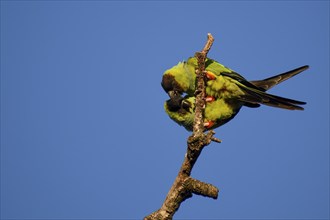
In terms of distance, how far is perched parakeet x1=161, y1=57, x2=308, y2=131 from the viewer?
831cm

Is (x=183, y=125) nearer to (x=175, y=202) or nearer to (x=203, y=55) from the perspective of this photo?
(x=203, y=55)

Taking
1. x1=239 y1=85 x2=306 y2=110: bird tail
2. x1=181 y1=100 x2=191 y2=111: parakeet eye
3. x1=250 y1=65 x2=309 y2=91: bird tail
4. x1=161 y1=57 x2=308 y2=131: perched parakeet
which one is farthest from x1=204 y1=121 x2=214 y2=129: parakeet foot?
x1=250 y1=65 x2=309 y2=91: bird tail

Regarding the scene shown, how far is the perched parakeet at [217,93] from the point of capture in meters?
8.31

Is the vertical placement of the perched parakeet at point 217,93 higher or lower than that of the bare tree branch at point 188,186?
higher

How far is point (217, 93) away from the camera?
8.45m

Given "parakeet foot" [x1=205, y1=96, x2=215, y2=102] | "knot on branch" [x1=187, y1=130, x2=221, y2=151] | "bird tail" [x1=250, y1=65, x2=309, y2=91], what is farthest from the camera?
"bird tail" [x1=250, y1=65, x2=309, y2=91]

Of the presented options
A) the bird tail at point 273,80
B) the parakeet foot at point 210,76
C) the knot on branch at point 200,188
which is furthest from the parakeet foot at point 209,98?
the knot on branch at point 200,188

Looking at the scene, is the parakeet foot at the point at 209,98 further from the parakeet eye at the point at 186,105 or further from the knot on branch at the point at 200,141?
the knot on branch at the point at 200,141

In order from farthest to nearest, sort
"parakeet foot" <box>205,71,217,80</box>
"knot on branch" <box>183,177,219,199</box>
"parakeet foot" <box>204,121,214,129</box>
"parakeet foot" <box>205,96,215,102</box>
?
"parakeet foot" <box>204,121,214,129</box> → "parakeet foot" <box>205,96,215,102</box> → "parakeet foot" <box>205,71,217,80</box> → "knot on branch" <box>183,177,219,199</box>

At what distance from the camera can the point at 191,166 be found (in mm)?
5988

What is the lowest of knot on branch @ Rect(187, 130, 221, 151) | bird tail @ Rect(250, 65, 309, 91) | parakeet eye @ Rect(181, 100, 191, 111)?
knot on branch @ Rect(187, 130, 221, 151)

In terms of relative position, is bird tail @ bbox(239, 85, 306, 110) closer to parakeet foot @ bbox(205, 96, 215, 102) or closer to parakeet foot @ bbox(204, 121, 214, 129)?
parakeet foot @ bbox(205, 96, 215, 102)

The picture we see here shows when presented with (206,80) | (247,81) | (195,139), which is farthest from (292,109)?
(195,139)

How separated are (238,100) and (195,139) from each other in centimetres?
303
